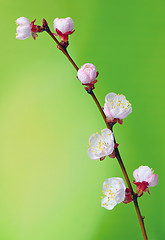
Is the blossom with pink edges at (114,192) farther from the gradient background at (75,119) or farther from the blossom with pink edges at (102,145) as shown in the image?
the gradient background at (75,119)

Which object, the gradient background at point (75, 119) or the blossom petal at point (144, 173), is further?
the gradient background at point (75, 119)

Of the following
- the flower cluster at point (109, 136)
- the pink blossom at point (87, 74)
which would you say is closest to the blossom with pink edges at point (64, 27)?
the flower cluster at point (109, 136)

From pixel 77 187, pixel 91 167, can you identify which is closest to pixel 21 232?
pixel 77 187

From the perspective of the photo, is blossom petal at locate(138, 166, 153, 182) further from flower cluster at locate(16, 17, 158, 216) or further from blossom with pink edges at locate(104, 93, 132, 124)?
blossom with pink edges at locate(104, 93, 132, 124)

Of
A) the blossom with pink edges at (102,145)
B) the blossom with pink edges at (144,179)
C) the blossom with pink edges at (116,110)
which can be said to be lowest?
the blossom with pink edges at (144,179)

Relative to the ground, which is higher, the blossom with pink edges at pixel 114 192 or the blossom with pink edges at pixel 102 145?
the blossom with pink edges at pixel 102 145

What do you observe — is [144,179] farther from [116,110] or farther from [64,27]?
[64,27]

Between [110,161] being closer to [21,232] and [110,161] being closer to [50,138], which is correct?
[50,138]

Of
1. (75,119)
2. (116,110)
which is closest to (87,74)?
(116,110)
